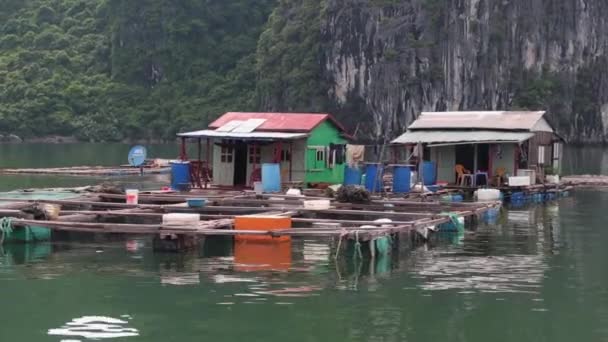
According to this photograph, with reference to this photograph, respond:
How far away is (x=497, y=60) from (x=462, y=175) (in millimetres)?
55490

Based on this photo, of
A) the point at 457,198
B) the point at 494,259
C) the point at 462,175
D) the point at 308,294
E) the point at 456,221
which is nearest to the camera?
the point at 308,294

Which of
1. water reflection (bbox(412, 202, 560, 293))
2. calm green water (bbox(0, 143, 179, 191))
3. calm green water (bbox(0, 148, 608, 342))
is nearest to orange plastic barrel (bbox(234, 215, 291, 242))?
calm green water (bbox(0, 148, 608, 342))

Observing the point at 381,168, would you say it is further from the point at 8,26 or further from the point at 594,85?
the point at 8,26

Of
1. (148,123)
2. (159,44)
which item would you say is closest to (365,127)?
(148,123)

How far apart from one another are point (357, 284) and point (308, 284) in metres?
0.94

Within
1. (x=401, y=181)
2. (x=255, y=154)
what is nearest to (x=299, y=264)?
(x=401, y=181)

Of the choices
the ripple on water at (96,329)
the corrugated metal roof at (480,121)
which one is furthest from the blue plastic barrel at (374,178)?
the ripple on water at (96,329)

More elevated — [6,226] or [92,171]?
[92,171]

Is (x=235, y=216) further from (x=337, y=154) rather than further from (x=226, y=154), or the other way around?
(x=337, y=154)

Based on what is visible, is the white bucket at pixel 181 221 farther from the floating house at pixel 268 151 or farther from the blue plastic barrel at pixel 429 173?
the blue plastic barrel at pixel 429 173

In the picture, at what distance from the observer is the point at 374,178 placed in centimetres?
3659

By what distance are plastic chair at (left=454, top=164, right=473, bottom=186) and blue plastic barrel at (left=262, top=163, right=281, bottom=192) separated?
9.62m

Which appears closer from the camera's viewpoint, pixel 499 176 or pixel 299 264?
pixel 299 264

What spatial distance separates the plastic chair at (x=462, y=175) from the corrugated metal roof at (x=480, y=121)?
2.07m
